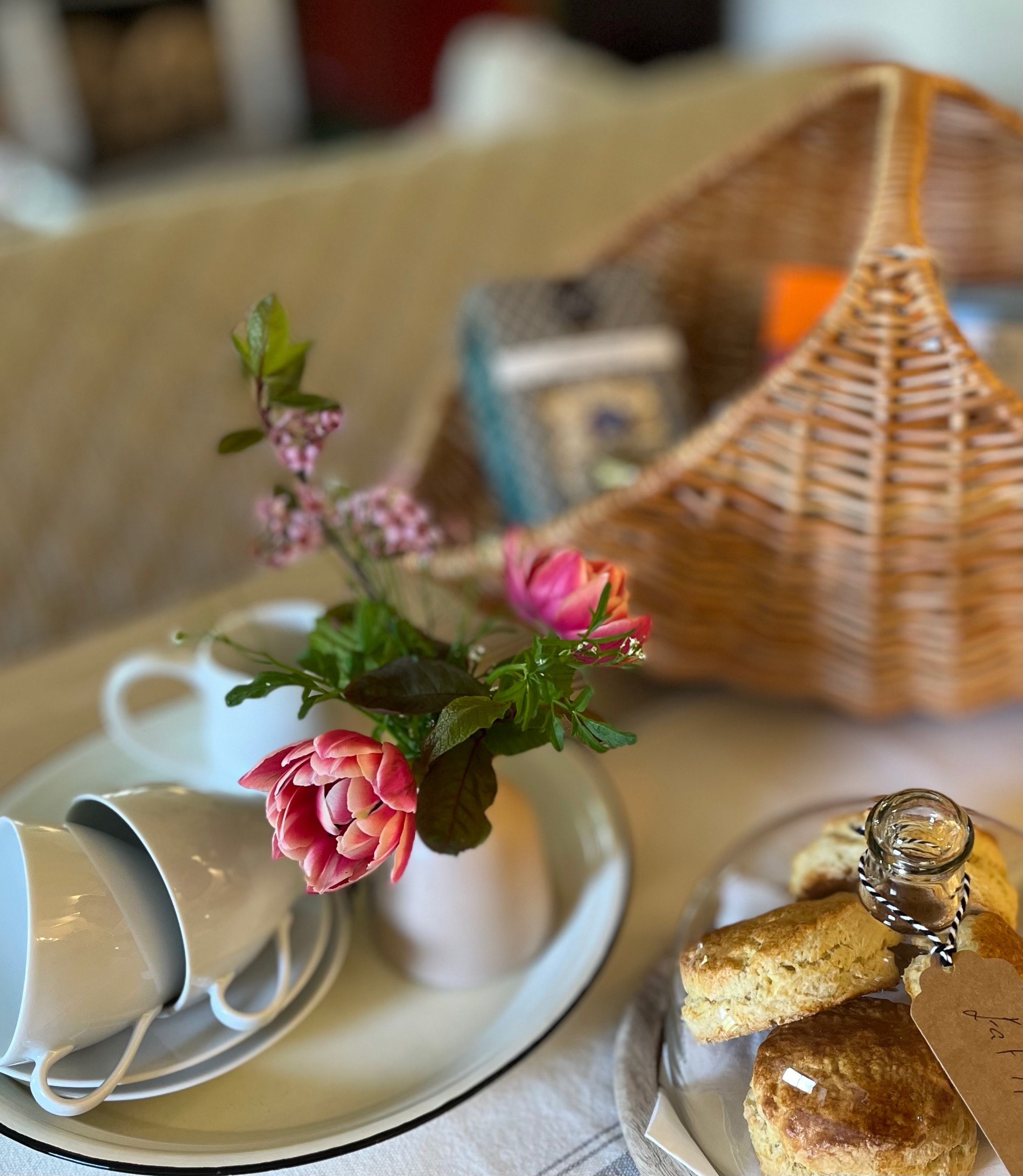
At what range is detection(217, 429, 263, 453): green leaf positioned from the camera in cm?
44

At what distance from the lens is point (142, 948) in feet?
1.36

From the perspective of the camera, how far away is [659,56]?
9.60 feet

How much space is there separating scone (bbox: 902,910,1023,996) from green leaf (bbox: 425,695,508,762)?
0.58 feet

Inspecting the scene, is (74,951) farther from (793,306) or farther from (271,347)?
(793,306)

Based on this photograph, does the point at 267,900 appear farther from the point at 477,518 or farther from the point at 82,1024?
the point at 477,518

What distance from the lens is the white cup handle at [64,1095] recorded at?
1.30 feet

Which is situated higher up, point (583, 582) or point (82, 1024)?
point (583, 582)

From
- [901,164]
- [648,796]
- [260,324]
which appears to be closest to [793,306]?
[901,164]

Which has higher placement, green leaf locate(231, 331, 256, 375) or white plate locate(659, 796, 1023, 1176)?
green leaf locate(231, 331, 256, 375)

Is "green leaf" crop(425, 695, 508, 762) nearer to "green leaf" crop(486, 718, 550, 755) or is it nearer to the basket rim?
"green leaf" crop(486, 718, 550, 755)

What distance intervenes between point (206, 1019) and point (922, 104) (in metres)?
0.61

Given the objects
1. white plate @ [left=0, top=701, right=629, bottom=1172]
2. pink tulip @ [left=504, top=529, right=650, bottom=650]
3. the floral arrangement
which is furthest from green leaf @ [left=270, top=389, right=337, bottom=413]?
white plate @ [left=0, top=701, right=629, bottom=1172]

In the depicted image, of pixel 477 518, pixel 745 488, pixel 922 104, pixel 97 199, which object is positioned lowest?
pixel 97 199

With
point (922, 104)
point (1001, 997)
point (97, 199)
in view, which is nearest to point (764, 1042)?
point (1001, 997)
